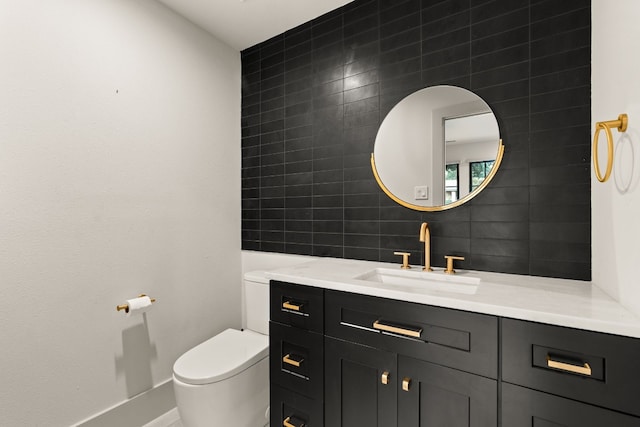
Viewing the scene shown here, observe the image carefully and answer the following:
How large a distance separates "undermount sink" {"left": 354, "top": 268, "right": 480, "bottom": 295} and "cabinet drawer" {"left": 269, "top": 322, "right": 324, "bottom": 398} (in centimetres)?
37

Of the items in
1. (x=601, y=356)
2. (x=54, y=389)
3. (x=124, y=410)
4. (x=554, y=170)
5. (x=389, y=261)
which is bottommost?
(x=124, y=410)

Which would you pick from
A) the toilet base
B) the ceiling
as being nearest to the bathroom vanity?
the toilet base

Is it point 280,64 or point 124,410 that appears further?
point 280,64

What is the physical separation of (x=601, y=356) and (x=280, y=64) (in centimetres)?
231

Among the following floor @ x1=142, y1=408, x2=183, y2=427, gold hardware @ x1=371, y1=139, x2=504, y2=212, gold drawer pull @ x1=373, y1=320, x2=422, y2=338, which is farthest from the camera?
floor @ x1=142, y1=408, x2=183, y2=427

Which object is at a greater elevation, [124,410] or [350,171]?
[350,171]

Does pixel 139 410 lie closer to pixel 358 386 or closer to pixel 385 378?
pixel 358 386

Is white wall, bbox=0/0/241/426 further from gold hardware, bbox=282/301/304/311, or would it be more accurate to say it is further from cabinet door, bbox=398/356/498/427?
cabinet door, bbox=398/356/498/427

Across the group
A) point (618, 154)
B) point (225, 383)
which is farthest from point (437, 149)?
point (225, 383)

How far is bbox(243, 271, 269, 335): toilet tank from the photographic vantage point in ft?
6.59

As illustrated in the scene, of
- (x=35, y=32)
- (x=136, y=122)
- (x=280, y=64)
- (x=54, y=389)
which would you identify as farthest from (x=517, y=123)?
(x=54, y=389)

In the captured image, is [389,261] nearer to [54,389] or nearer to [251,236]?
[251,236]

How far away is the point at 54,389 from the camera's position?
56.7 inches

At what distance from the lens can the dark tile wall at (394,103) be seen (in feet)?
4.38
